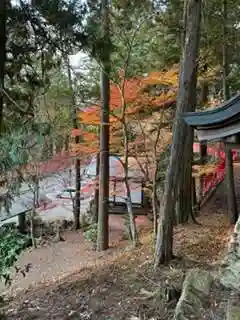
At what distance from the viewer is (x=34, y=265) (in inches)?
394

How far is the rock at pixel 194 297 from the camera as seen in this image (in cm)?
357

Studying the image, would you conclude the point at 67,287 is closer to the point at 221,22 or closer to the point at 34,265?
the point at 34,265

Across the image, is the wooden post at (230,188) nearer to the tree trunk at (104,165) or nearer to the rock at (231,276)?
the tree trunk at (104,165)

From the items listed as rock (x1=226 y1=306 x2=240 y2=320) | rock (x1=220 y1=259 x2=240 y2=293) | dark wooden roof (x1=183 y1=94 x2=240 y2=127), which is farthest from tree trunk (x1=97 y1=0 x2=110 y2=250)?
rock (x1=226 y1=306 x2=240 y2=320)

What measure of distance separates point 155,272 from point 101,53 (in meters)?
3.43

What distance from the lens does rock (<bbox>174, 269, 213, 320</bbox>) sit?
357 centimetres

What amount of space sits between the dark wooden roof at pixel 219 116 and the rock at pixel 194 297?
1.71 metres

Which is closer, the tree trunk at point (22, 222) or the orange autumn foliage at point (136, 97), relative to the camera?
the orange autumn foliage at point (136, 97)

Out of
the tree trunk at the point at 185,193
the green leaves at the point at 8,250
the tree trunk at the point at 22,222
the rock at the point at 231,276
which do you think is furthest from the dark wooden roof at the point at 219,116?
the tree trunk at the point at 22,222

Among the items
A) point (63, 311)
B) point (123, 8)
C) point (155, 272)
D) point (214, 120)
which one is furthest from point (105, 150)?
point (214, 120)

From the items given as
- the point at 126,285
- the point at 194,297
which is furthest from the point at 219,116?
the point at 126,285

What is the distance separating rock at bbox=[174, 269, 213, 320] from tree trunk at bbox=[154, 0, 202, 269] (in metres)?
1.73

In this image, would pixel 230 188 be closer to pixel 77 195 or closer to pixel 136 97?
pixel 136 97

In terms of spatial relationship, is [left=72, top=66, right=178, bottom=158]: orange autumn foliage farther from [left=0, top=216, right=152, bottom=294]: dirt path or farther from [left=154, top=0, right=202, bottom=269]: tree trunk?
[left=0, top=216, right=152, bottom=294]: dirt path
